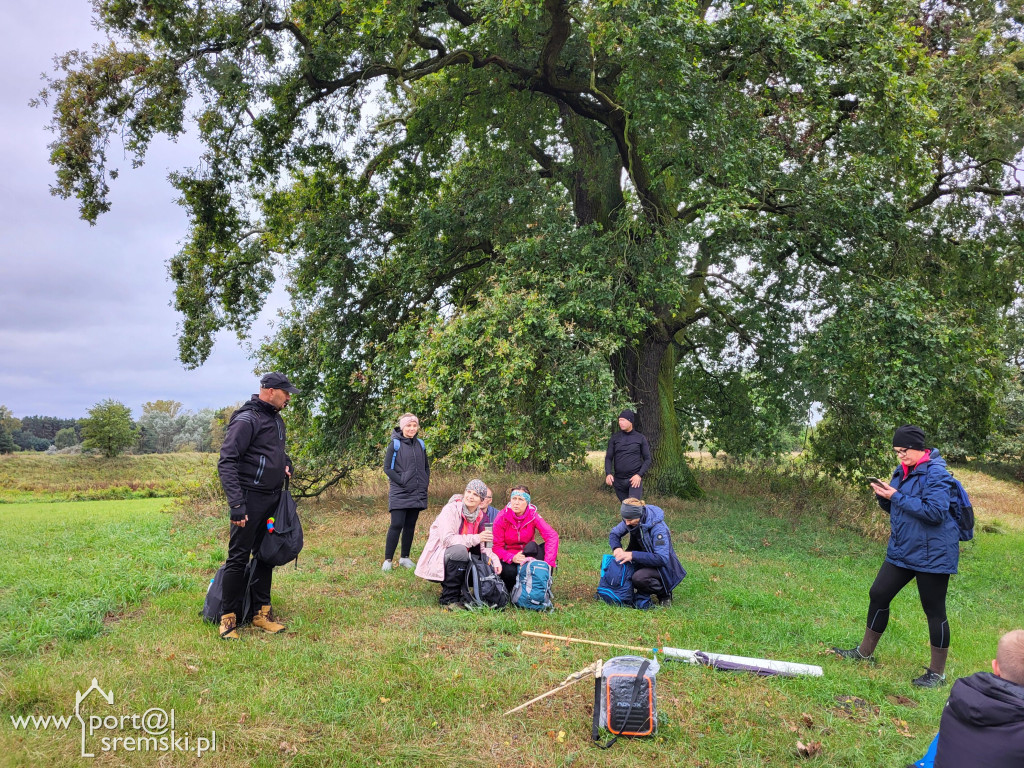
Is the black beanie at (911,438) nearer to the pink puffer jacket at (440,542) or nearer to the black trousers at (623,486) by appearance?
the pink puffer jacket at (440,542)

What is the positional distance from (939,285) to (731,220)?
585 cm

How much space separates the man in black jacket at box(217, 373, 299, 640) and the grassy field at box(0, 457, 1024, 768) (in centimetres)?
39

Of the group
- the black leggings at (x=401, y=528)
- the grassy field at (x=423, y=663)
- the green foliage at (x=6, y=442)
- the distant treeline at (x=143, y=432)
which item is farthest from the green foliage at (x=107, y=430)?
the black leggings at (x=401, y=528)

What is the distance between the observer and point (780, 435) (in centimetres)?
1608

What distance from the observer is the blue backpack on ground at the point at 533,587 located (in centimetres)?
665

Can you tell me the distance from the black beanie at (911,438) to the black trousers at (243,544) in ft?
17.5

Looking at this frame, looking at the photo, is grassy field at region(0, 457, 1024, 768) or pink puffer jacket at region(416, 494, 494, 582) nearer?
grassy field at region(0, 457, 1024, 768)

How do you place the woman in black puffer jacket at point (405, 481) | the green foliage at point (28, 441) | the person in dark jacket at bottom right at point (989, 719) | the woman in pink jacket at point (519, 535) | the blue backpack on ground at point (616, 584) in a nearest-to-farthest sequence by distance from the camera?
the person in dark jacket at bottom right at point (989, 719), the woman in pink jacket at point (519, 535), the blue backpack on ground at point (616, 584), the woman in black puffer jacket at point (405, 481), the green foliage at point (28, 441)

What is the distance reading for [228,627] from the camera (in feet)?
18.2

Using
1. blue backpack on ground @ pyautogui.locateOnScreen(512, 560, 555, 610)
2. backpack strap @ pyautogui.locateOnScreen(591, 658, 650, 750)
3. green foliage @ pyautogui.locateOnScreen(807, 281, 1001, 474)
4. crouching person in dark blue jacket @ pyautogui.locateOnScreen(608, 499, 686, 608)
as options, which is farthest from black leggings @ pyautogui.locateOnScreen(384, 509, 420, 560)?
green foliage @ pyautogui.locateOnScreen(807, 281, 1001, 474)

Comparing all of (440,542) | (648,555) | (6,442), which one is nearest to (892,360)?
(648,555)

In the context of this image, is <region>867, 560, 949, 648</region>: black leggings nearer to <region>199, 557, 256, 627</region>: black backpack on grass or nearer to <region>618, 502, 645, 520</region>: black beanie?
<region>618, 502, 645, 520</region>: black beanie

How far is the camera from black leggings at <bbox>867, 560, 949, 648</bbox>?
5.38 metres

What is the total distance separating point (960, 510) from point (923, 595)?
0.76 m
